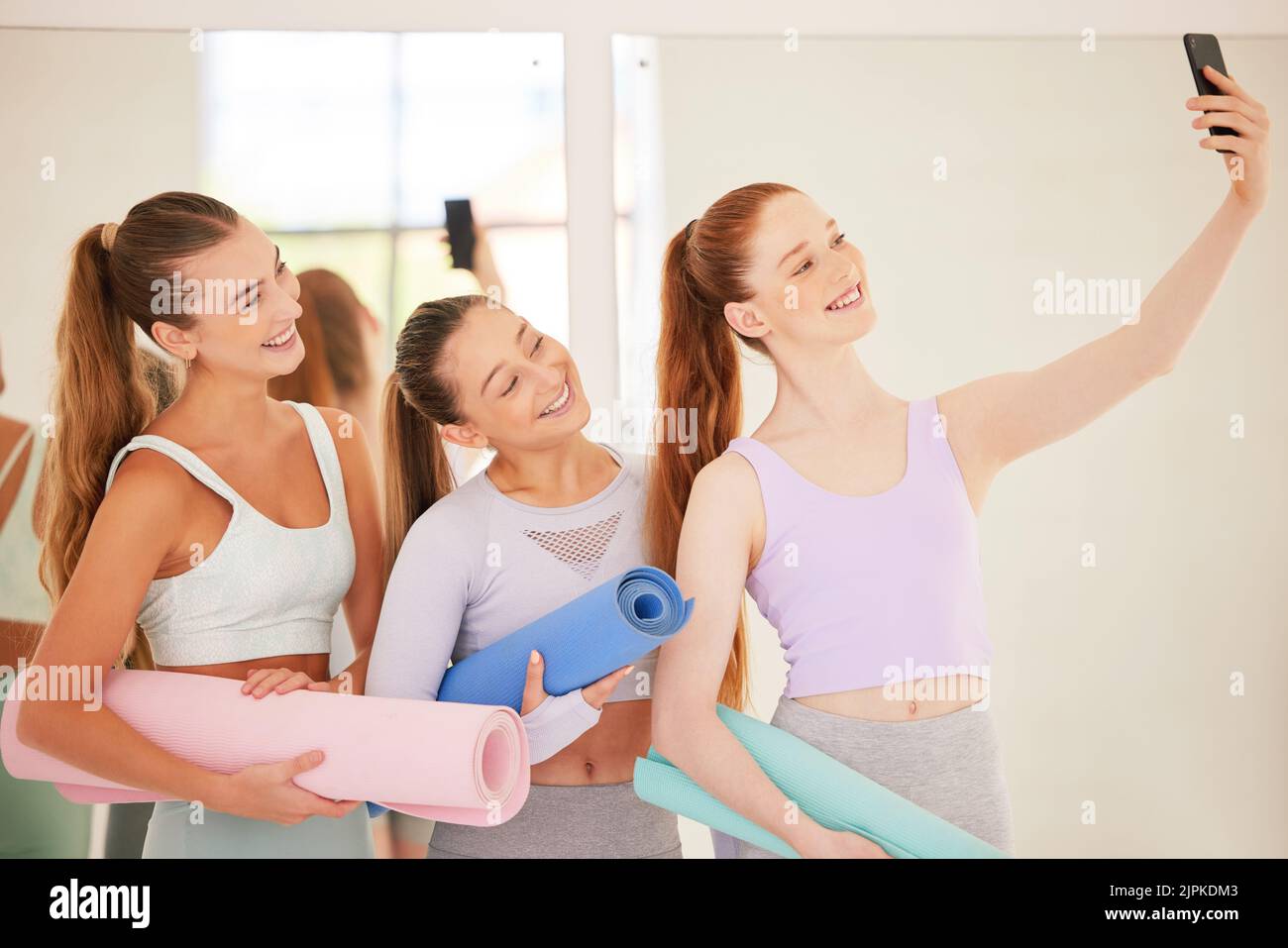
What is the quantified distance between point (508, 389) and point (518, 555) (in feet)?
0.92

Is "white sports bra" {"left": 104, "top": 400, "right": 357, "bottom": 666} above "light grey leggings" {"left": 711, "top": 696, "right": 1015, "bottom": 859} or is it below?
above

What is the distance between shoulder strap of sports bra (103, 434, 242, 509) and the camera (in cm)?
188

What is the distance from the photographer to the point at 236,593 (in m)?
1.88

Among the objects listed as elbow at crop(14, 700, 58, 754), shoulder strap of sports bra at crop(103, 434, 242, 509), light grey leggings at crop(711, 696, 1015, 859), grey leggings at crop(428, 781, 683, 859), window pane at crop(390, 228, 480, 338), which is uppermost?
window pane at crop(390, 228, 480, 338)

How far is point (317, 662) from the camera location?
1979mm

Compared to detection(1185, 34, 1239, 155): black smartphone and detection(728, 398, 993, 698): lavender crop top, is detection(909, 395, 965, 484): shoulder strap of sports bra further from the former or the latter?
detection(1185, 34, 1239, 155): black smartphone

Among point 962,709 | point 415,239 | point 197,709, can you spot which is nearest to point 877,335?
point 962,709

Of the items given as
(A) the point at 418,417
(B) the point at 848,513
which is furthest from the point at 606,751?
(A) the point at 418,417

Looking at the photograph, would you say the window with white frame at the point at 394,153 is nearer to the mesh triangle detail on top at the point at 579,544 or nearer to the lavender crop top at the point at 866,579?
the mesh triangle detail on top at the point at 579,544

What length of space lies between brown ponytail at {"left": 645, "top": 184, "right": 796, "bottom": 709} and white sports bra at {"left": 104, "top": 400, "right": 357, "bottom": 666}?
595mm

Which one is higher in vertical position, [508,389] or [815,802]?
[508,389]

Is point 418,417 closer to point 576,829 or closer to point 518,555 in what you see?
point 518,555

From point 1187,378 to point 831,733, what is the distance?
1068 millimetres

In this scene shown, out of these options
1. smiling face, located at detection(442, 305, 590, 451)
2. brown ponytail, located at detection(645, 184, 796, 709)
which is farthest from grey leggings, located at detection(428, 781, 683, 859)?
smiling face, located at detection(442, 305, 590, 451)
